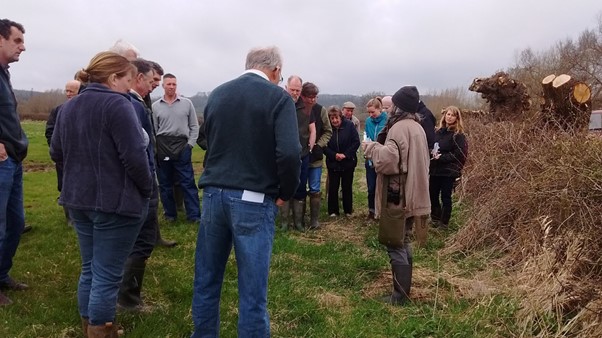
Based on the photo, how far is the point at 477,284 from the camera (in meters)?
4.47

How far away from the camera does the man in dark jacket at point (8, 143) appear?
3.87 metres

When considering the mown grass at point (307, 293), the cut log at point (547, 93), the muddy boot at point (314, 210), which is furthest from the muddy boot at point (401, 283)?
the cut log at point (547, 93)

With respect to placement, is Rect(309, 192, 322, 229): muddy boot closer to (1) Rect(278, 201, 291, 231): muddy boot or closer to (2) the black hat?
(1) Rect(278, 201, 291, 231): muddy boot

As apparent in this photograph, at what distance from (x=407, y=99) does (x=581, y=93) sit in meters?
4.79

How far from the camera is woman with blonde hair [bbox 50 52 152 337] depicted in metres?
2.86

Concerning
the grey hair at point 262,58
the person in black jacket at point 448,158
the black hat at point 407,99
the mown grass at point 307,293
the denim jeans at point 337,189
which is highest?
the grey hair at point 262,58

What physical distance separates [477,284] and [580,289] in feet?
3.23

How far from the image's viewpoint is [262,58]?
3133mm

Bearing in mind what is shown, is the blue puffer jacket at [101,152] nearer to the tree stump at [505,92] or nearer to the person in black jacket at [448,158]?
the person in black jacket at [448,158]

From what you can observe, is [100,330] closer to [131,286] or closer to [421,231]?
[131,286]

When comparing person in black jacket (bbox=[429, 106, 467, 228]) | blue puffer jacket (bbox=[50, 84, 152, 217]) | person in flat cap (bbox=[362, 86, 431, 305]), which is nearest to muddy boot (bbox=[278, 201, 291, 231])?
person in black jacket (bbox=[429, 106, 467, 228])

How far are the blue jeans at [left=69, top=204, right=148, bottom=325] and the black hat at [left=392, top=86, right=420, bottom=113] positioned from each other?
2.63 meters

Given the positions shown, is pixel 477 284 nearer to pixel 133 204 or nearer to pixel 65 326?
pixel 133 204

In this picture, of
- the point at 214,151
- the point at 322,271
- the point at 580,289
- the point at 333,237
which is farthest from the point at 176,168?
the point at 580,289
